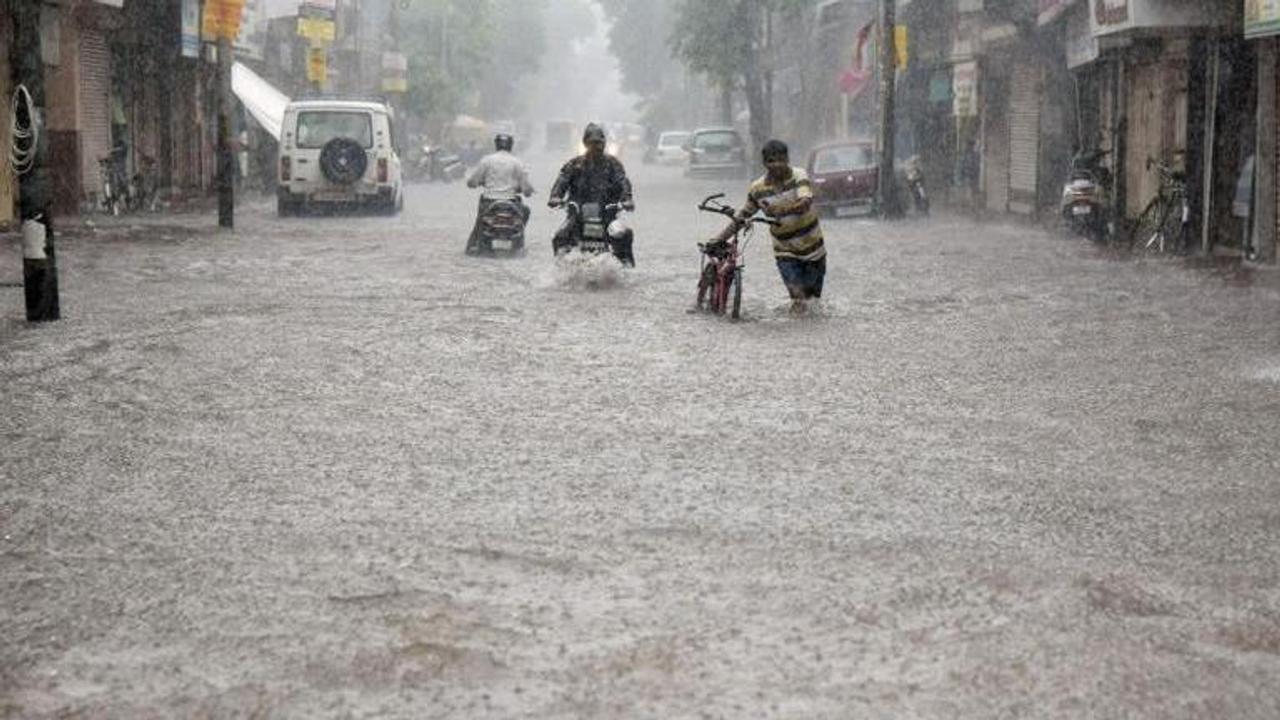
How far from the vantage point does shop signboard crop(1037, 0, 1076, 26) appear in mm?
27109

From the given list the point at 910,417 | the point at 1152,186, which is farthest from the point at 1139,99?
the point at 910,417

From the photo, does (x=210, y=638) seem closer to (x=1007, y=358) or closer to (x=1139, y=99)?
(x=1007, y=358)

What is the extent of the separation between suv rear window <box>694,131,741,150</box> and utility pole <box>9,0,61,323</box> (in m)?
41.9

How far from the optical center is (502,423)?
901 cm

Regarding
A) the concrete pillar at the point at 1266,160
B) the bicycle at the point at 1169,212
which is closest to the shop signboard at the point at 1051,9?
the bicycle at the point at 1169,212

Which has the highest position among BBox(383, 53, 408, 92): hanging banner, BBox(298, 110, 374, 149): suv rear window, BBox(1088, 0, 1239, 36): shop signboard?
BBox(383, 53, 408, 92): hanging banner

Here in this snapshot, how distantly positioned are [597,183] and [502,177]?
4069 mm

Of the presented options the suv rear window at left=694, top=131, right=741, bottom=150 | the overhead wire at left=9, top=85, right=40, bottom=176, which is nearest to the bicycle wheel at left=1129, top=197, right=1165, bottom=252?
the overhead wire at left=9, top=85, right=40, bottom=176

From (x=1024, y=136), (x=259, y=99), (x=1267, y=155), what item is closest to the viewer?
(x=1267, y=155)

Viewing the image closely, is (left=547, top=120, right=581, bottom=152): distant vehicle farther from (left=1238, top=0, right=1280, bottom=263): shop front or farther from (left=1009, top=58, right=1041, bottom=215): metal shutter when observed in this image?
(left=1238, top=0, right=1280, bottom=263): shop front

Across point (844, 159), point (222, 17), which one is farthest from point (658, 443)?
point (844, 159)

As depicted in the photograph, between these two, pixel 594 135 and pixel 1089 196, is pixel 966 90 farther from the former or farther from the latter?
pixel 594 135

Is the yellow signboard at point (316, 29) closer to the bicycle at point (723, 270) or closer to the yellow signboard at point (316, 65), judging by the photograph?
the yellow signboard at point (316, 65)

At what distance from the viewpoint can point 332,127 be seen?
98.5 ft
